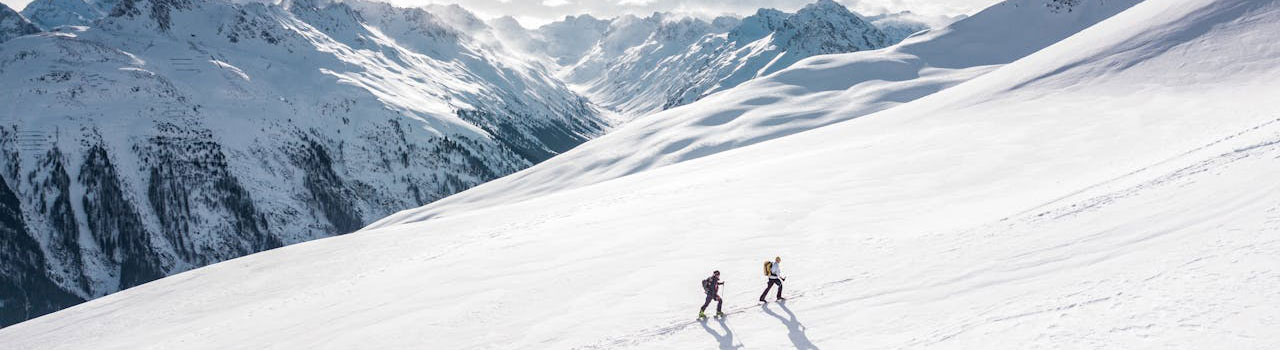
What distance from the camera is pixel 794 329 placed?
16016 millimetres

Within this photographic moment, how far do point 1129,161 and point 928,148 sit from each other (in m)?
11.0

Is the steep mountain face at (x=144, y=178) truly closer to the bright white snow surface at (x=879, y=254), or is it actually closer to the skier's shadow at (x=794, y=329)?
the bright white snow surface at (x=879, y=254)

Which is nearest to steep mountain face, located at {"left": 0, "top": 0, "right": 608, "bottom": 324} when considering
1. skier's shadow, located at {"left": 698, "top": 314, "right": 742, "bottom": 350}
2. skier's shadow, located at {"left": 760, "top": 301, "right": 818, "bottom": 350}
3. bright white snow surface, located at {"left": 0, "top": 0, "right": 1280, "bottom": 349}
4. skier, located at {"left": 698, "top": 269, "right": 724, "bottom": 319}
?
bright white snow surface, located at {"left": 0, "top": 0, "right": 1280, "bottom": 349}

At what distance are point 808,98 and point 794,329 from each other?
99.6 metres

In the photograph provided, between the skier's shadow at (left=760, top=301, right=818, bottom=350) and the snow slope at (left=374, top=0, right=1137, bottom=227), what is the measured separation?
62.2m

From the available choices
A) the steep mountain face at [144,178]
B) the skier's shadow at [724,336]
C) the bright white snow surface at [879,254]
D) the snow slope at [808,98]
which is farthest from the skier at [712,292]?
the steep mountain face at [144,178]

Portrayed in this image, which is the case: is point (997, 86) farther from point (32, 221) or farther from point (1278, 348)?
point (32, 221)

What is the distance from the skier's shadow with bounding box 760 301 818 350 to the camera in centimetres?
Result: 1499

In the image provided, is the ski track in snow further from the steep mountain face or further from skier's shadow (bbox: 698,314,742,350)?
the steep mountain face

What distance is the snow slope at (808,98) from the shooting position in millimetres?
86438

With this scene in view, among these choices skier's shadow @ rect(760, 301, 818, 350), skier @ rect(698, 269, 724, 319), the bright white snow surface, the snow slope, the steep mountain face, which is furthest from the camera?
the steep mountain face

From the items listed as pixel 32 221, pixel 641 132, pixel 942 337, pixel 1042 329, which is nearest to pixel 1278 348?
pixel 1042 329

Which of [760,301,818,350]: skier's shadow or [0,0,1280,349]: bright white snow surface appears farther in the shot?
[760,301,818,350]: skier's shadow

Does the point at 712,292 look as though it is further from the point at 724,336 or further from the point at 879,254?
the point at 879,254
